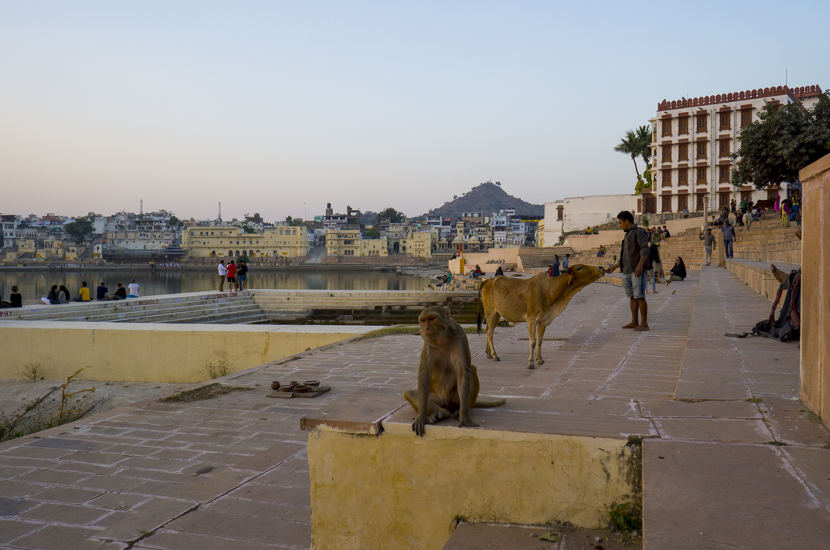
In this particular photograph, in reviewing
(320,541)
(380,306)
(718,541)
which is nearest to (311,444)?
(320,541)

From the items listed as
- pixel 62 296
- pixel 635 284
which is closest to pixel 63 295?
pixel 62 296

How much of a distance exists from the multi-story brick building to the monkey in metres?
50.0

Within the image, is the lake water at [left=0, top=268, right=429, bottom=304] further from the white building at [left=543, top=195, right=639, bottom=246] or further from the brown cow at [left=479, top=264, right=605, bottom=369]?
the brown cow at [left=479, top=264, right=605, bottom=369]

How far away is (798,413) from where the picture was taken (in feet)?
10.7

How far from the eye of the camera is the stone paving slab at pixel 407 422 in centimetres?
232

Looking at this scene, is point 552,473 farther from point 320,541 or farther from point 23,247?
point 23,247

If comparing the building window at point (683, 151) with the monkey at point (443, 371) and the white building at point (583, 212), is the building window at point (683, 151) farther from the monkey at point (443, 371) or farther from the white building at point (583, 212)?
the monkey at point (443, 371)

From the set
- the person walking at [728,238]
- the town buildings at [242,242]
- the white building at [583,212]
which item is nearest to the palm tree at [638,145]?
the white building at [583,212]

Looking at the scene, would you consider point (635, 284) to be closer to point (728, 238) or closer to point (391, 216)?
point (728, 238)

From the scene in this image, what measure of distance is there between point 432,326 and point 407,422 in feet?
1.82

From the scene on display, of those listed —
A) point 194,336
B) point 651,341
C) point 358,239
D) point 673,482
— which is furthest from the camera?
point 358,239

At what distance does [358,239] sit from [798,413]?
131855 mm

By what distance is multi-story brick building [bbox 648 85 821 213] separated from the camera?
48031mm

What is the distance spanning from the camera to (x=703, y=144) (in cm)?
5053
